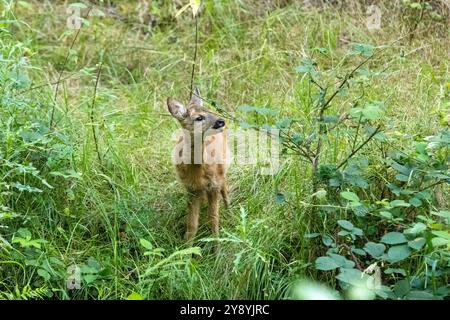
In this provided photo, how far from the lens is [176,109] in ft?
16.9

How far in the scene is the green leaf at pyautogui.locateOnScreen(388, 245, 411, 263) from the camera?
4.04 meters

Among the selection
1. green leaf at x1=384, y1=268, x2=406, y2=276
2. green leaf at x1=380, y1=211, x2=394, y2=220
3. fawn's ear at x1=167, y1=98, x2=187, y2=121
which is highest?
fawn's ear at x1=167, y1=98, x2=187, y2=121

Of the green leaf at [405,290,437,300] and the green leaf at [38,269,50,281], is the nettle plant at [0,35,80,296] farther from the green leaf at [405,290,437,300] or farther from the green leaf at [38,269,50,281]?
the green leaf at [405,290,437,300]

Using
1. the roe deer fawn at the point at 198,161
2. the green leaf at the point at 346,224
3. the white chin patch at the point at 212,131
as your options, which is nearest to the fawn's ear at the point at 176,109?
the roe deer fawn at the point at 198,161

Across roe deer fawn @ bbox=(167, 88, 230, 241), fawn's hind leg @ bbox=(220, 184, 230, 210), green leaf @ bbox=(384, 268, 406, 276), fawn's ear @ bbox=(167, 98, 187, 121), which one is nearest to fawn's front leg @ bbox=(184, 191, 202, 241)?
roe deer fawn @ bbox=(167, 88, 230, 241)

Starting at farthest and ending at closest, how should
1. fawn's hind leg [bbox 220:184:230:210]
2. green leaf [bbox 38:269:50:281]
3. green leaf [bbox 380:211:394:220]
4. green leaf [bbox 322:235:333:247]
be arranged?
fawn's hind leg [bbox 220:184:230:210]
green leaf [bbox 38:269:50:281]
green leaf [bbox 322:235:333:247]
green leaf [bbox 380:211:394:220]

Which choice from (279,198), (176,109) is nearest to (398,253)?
(279,198)

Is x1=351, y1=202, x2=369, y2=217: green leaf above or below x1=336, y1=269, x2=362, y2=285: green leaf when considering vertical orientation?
above

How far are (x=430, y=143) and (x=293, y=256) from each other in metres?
0.96

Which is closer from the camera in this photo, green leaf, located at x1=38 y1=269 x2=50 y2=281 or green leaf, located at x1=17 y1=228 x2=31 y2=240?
green leaf, located at x1=38 y1=269 x2=50 y2=281

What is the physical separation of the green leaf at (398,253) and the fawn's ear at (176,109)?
168 cm

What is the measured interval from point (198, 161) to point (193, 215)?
0.34 meters
